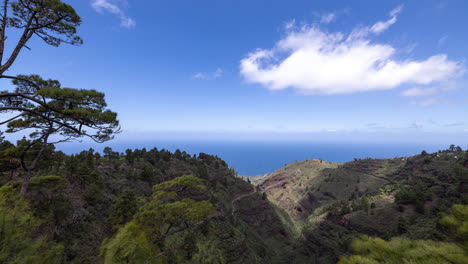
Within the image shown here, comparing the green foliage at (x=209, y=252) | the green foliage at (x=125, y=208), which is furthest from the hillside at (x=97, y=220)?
the green foliage at (x=209, y=252)

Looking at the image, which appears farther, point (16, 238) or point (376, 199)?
point (376, 199)

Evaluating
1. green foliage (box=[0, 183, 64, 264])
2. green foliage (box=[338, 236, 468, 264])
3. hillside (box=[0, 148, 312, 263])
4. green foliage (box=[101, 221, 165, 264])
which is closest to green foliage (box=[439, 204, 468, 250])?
green foliage (box=[338, 236, 468, 264])

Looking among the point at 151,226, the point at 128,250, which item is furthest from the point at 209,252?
the point at 128,250

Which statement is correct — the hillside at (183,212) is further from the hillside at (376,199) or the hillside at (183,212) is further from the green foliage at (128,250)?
the hillside at (376,199)

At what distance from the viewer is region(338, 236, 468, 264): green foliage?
4004mm

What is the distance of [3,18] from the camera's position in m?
7.74

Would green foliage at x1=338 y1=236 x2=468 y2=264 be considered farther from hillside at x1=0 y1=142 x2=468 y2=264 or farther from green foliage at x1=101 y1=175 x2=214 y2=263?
green foliage at x1=101 y1=175 x2=214 y2=263

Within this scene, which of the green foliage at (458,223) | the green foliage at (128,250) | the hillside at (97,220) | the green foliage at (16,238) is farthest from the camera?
the green foliage at (128,250)

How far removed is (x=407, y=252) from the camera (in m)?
4.48

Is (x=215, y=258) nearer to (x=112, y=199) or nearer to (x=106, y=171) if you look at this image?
(x=112, y=199)

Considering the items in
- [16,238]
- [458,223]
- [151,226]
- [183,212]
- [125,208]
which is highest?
[458,223]

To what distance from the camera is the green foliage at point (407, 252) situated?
4.00 m

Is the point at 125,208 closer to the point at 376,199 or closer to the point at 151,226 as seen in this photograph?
the point at 151,226

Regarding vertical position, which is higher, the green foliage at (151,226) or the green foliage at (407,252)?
the green foliage at (407,252)
